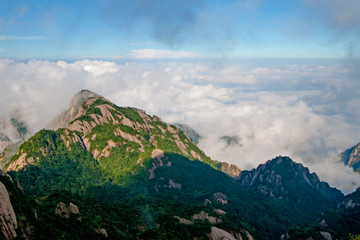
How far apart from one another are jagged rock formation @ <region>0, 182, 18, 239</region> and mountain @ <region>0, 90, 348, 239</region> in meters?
5.09

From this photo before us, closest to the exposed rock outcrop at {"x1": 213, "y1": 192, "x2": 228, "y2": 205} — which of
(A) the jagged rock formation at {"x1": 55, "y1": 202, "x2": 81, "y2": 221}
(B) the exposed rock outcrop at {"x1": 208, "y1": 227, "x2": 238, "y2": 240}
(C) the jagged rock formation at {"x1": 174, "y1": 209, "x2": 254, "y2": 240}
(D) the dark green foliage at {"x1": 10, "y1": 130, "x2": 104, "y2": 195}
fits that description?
(C) the jagged rock formation at {"x1": 174, "y1": 209, "x2": 254, "y2": 240}

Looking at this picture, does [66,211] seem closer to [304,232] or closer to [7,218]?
[7,218]

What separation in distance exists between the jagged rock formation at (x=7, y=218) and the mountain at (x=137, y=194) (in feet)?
16.7

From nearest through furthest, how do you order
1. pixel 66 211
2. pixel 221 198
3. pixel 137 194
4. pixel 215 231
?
pixel 66 211 < pixel 215 231 < pixel 137 194 < pixel 221 198

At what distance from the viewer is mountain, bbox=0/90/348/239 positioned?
7394 cm

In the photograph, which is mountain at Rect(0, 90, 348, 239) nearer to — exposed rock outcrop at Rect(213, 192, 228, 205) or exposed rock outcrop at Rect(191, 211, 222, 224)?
exposed rock outcrop at Rect(191, 211, 222, 224)

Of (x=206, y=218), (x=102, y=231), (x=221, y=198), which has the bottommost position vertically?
(x=102, y=231)

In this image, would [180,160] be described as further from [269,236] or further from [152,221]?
[152,221]

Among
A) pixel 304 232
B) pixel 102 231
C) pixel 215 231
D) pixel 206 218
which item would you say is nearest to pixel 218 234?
pixel 215 231

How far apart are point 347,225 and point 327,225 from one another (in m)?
8.93

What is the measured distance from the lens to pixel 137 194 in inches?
5556

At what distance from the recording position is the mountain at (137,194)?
7394 cm

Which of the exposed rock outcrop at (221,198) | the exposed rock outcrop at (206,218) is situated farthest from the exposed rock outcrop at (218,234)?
the exposed rock outcrop at (221,198)

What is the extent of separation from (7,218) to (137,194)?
101741mm
